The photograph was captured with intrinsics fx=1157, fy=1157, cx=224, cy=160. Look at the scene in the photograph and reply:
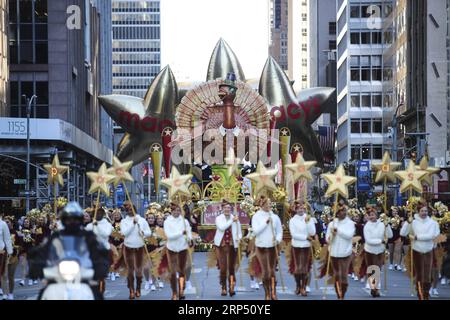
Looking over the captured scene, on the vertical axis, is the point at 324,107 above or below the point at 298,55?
below

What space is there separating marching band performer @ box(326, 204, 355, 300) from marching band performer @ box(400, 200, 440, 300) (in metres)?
1.21

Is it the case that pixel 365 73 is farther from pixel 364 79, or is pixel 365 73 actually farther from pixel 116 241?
pixel 116 241

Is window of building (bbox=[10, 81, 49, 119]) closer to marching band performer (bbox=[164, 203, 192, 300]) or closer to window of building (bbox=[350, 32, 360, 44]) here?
window of building (bbox=[350, 32, 360, 44])

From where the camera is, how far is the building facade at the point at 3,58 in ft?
235

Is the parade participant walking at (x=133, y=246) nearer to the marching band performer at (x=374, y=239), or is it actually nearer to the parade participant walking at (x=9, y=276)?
the parade participant walking at (x=9, y=276)

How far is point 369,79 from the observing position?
100688 millimetres

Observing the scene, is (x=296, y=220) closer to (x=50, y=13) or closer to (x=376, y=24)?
(x=50, y=13)

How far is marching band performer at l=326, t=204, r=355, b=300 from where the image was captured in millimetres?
21609

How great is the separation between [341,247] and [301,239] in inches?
43.7


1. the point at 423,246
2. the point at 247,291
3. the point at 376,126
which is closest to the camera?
the point at 423,246

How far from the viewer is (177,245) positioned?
21.8 m

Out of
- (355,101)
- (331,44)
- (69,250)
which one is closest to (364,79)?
(355,101)

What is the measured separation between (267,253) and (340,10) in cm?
8925
